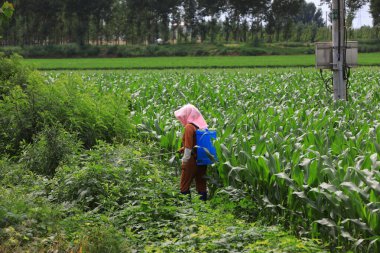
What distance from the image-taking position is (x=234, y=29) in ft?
312

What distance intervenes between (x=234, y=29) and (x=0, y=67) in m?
82.4

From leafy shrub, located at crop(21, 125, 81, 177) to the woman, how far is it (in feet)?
6.82

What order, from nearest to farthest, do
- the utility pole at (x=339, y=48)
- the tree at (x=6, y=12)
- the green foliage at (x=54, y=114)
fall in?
the tree at (x=6, y=12), the green foliage at (x=54, y=114), the utility pole at (x=339, y=48)

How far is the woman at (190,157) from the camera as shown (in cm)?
948

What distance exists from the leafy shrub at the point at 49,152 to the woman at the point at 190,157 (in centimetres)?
208

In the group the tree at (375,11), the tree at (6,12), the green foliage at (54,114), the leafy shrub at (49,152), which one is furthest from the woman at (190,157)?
the tree at (375,11)

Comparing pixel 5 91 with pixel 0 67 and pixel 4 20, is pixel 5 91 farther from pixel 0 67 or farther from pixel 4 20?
pixel 4 20

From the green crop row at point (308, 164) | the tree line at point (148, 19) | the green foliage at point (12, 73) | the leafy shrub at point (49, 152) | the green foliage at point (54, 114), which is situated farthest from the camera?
the tree line at point (148, 19)

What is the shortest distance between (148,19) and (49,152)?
81201mm

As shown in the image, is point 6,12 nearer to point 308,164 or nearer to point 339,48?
point 308,164

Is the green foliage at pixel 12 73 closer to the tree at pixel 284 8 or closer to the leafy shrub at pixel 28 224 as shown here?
the leafy shrub at pixel 28 224

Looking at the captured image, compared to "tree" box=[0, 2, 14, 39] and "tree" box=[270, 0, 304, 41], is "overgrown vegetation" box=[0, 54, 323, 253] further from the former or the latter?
"tree" box=[270, 0, 304, 41]

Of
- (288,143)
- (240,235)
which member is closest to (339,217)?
(240,235)

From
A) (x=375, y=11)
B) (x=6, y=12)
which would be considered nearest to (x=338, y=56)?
(x=6, y=12)
